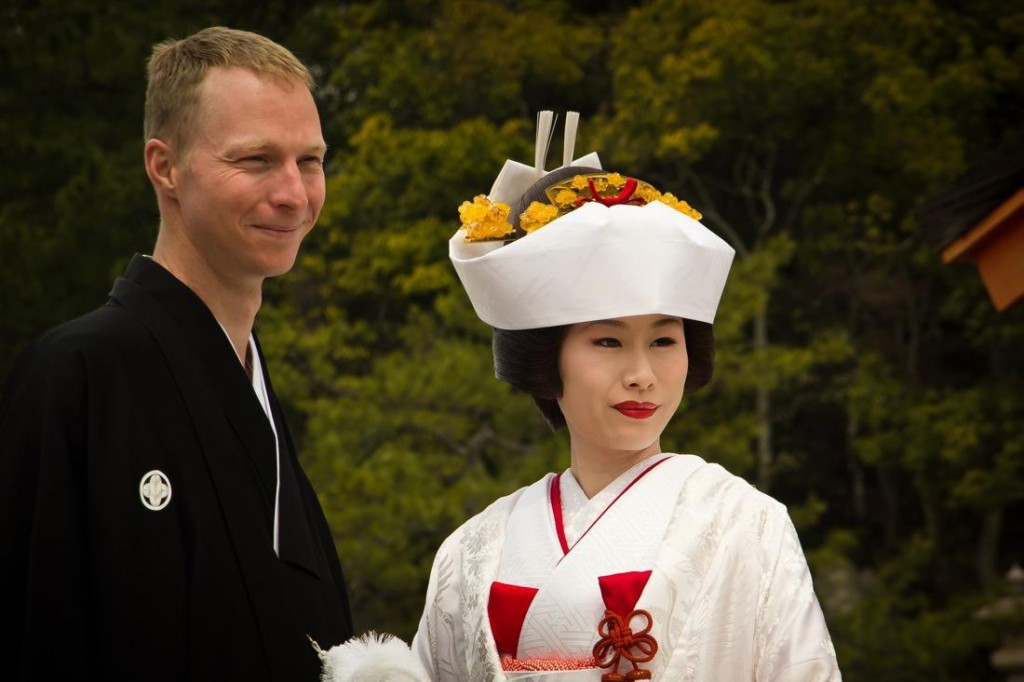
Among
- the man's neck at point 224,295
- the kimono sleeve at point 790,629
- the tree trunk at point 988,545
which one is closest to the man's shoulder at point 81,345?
the man's neck at point 224,295

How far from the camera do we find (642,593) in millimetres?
2861

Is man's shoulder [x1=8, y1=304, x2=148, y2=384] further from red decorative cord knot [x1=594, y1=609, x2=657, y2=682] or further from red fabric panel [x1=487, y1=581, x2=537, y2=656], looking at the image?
red decorative cord knot [x1=594, y1=609, x2=657, y2=682]

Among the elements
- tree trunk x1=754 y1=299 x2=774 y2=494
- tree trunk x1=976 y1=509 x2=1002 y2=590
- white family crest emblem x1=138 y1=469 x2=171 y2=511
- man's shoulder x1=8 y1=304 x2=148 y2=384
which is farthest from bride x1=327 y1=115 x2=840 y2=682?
tree trunk x1=976 y1=509 x2=1002 y2=590

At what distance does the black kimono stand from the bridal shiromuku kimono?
389 mm

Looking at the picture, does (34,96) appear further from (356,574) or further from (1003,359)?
(1003,359)

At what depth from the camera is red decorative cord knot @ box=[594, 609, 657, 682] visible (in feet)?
9.21

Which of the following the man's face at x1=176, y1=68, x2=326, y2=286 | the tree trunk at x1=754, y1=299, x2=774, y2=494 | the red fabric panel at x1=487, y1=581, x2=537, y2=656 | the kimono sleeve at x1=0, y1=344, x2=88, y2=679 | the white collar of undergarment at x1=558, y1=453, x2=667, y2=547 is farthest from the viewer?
the tree trunk at x1=754, y1=299, x2=774, y2=494

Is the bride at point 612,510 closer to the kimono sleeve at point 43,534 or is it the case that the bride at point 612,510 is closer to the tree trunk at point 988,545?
the kimono sleeve at point 43,534

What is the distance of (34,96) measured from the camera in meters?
13.9

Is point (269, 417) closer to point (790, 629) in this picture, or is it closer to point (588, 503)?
point (588, 503)

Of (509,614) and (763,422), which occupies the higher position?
(763,422)

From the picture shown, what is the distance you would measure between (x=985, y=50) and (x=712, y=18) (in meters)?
3.00

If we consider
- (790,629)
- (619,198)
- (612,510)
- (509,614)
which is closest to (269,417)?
(509,614)

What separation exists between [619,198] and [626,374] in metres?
0.38
